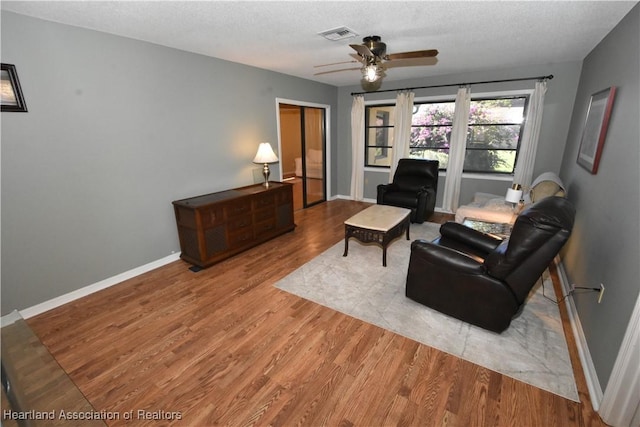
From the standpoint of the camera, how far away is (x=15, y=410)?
3.85 feet

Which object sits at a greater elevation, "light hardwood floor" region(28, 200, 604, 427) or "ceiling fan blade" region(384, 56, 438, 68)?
"ceiling fan blade" region(384, 56, 438, 68)

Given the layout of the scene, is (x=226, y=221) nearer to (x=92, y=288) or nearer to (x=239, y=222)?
(x=239, y=222)

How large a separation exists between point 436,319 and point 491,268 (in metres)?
0.65

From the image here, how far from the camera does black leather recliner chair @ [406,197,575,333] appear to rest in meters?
1.79

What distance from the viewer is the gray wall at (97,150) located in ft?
7.57

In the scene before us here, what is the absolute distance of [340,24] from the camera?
249cm

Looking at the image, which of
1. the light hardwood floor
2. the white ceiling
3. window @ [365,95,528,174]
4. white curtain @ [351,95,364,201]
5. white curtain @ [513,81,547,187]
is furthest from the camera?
white curtain @ [351,95,364,201]

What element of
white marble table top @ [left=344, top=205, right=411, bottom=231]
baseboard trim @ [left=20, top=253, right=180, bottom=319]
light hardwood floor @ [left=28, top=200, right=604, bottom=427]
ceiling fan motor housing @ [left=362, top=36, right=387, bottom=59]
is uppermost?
ceiling fan motor housing @ [left=362, top=36, right=387, bottom=59]

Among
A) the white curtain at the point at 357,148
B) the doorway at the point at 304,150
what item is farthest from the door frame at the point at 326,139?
the white curtain at the point at 357,148

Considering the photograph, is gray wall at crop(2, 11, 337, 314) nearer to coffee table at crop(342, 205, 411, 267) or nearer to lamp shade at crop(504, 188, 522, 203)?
coffee table at crop(342, 205, 411, 267)

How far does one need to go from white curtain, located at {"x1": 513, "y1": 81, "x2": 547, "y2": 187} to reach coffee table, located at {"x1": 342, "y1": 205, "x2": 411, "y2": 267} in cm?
236

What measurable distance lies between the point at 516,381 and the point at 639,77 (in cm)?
219

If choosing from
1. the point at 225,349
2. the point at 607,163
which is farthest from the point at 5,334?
the point at 607,163

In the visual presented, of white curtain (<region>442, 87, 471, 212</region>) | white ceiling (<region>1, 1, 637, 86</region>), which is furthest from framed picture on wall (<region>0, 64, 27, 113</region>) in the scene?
white curtain (<region>442, 87, 471, 212</region>)
